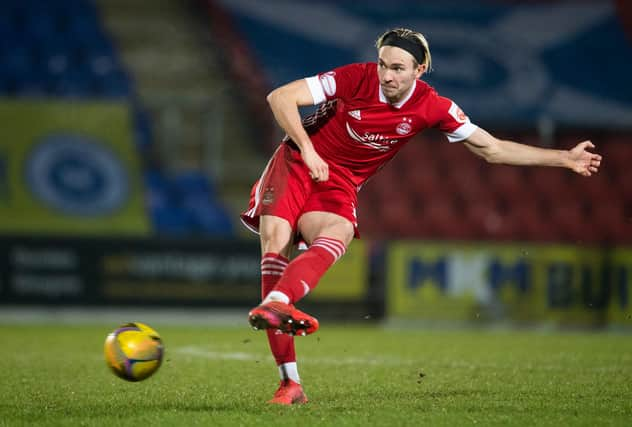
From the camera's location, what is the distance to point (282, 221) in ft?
16.4

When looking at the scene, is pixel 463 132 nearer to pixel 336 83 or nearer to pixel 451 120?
pixel 451 120

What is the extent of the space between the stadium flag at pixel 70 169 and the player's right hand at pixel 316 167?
7.82 m

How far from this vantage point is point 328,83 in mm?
4922

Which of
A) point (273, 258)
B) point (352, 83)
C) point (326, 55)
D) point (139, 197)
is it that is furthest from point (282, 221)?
point (326, 55)

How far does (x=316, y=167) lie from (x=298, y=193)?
20.5 inches

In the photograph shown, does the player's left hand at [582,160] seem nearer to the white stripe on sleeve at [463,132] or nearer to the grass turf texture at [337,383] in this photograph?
the white stripe on sleeve at [463,132]

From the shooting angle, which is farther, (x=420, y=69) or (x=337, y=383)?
(x=337, y=383)

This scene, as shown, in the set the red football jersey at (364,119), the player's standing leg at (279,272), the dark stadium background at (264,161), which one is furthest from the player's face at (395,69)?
the dark stadium background at (264,161)

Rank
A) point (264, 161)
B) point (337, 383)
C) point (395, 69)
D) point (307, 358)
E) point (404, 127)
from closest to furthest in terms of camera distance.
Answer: point (395, 69)
point (404, 127)
point (337, 383)
point (307, 358)
point (264, 161)

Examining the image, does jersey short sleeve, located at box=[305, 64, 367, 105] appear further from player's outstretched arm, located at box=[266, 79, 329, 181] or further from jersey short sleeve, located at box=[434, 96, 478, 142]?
jersey short sleeve, located at box=[434, 96, 478, 142]

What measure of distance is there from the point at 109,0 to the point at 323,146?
1128cm

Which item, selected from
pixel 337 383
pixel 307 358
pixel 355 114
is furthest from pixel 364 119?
pixel 307 358

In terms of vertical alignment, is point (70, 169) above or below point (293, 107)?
above

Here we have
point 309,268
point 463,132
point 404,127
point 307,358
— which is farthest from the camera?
point 307,358
